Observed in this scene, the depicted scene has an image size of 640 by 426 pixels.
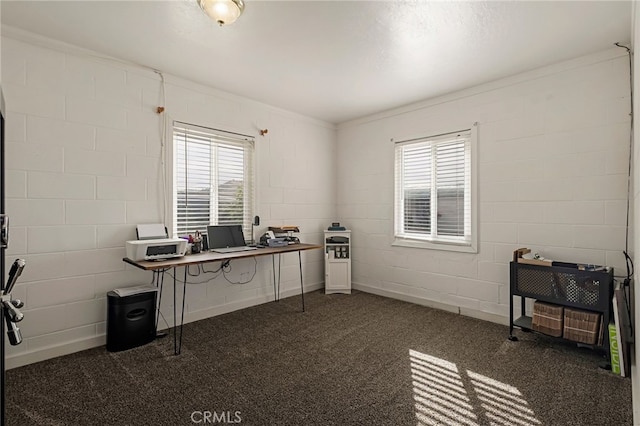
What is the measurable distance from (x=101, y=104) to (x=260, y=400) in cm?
284

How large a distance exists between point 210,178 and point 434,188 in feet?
8.95

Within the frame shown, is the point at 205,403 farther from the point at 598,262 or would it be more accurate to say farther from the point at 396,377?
the point at 598,262

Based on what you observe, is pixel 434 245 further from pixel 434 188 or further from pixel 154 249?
pixel 154 249

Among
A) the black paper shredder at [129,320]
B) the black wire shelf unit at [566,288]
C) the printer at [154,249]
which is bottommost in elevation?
the black paper shredder at [129,320]

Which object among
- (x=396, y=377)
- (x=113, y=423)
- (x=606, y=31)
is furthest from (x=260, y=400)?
(x=606, y=31)

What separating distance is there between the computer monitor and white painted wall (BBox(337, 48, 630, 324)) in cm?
193

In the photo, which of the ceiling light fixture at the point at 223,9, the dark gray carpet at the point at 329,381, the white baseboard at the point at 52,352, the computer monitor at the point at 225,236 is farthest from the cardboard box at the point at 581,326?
the white baseboard at the point at 52,352

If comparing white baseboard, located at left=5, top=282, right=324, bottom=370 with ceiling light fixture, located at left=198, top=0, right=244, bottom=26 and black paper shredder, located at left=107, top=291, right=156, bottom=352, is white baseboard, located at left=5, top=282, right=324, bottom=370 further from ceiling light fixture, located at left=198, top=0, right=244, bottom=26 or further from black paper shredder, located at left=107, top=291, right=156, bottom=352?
ceiling light fixture, located at left=198, top=0, right=244, bottom=26

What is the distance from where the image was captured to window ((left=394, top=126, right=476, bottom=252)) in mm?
3795

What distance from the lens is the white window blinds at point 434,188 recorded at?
3.83 m

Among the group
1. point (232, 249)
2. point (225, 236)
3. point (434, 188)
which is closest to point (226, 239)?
point (225, 236)

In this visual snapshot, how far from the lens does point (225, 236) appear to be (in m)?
3.66

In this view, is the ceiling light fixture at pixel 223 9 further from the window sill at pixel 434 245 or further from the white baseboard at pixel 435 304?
the white baseboard at pixel 435 304
